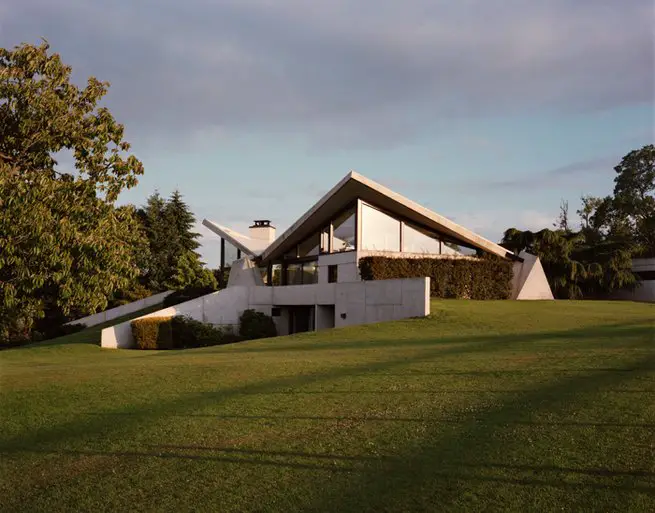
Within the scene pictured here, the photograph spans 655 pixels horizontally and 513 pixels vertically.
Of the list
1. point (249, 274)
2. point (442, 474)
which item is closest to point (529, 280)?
point (249, 274)

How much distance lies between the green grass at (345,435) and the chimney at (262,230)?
3097 centimetres

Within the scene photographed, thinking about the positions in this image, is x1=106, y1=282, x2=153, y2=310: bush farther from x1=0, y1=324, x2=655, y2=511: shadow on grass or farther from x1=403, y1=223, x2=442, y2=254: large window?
x1=0, y1=324, x2=655, y2=511: shadow on grass

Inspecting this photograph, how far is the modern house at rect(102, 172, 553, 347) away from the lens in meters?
28.9

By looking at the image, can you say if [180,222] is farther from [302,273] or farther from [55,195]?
[55,195]

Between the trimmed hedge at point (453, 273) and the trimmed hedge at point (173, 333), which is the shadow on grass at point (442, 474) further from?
the trimmed hedge at point (173, 333)

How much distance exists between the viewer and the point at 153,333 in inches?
1096

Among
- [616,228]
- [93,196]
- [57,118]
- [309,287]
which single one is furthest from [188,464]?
[616,228]

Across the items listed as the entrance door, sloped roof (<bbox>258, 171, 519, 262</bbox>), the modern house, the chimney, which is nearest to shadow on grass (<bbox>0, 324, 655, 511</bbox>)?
the modern house

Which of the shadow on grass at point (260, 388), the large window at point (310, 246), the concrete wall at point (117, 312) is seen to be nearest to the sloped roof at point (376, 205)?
the large window at point (310, 246)

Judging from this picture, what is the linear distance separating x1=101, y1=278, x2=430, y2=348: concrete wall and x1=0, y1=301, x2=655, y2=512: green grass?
1113 centimetres

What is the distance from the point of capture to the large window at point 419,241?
32.2 meters

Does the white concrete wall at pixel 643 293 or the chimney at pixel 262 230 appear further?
the chimney at pixel 262 230

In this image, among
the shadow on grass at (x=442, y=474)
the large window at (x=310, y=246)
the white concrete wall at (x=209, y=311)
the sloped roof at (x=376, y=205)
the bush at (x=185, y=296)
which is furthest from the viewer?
the bush at (x=185, y=296)

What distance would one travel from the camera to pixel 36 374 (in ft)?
44.4
